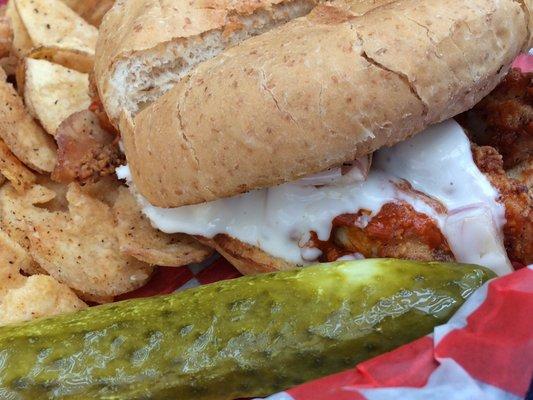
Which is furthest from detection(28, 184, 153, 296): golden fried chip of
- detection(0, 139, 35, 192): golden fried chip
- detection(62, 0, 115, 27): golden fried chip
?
detection(62, 0, 115, 27): golden fried chip

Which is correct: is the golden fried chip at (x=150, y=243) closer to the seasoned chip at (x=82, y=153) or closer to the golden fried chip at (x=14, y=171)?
the seasoned chip at (x=82, y=153)

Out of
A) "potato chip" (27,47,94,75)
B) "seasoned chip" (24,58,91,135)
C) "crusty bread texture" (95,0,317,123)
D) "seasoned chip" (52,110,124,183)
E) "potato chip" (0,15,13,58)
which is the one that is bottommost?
"seasoned chip" (52,110,124,183)

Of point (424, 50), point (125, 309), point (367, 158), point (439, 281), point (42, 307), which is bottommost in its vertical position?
point (42, 307)

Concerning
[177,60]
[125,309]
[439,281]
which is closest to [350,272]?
[439,281]

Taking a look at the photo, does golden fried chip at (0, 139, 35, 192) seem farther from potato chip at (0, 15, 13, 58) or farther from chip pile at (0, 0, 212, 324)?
potato chip at (0, 15, 13, 58)

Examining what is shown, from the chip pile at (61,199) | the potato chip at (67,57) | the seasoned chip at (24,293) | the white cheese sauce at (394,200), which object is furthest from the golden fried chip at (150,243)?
the potato chip at (67,57)

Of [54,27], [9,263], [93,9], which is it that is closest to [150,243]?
[9,263]

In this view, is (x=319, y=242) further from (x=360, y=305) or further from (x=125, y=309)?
(x=125, y=309)
